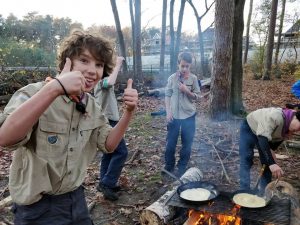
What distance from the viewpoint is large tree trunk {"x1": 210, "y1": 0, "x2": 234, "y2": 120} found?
834cm

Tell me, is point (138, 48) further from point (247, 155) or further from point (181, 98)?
point (247, 155)

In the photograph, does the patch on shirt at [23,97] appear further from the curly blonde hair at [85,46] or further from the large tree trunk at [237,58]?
the large tree trunk at [237,58]

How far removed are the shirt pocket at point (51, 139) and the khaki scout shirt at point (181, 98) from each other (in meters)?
3.40

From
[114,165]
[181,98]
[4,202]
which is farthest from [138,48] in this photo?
[4,202]

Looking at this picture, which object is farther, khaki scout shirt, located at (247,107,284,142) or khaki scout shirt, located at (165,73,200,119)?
khaki scout shirt, located at (165,73,200,119)

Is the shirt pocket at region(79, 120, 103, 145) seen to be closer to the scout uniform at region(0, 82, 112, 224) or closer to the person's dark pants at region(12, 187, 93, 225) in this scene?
the scout uniform at region(0, 82, 112, 224)

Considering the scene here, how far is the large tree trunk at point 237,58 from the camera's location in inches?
360

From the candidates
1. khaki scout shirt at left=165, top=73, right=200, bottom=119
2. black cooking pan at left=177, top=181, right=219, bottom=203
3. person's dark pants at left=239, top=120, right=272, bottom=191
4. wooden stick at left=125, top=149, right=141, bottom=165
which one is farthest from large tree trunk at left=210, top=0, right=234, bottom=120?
black cooking pan at left=177, top=181, right=219, bottom=203

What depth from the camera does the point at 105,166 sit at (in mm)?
4781

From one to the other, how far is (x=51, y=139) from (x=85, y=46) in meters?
0.64

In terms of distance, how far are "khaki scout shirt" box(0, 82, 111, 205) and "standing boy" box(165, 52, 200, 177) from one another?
3233mm

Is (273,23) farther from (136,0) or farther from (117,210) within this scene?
(117,210)

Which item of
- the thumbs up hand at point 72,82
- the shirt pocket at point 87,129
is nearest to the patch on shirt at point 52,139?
the shirt pocket at point 87,129

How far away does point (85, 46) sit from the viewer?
1951mm
